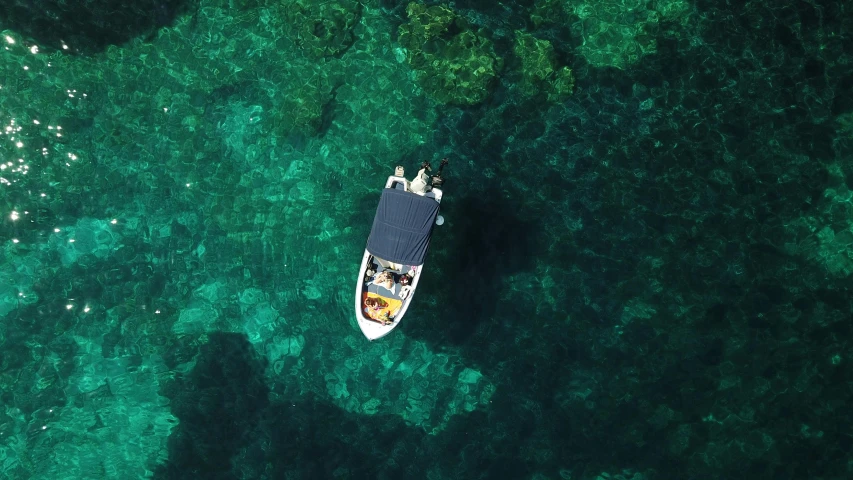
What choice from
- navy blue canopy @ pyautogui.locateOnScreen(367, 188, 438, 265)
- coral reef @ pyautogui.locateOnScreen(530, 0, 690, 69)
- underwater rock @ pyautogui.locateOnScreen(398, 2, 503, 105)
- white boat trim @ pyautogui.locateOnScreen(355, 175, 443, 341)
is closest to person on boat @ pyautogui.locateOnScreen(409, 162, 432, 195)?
white boat trim @ pyautogui.locateOnScreen(355, 175, 443, 341)

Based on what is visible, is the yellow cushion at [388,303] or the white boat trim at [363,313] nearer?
the white boat trim at [363,313]

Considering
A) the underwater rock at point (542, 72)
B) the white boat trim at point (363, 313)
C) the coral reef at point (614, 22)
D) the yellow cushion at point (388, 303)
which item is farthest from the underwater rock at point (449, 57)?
the yellow cushion at point (388, 303)

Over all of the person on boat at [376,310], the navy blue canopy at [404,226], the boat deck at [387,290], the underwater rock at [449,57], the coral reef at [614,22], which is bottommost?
the person on boat at [376,310]

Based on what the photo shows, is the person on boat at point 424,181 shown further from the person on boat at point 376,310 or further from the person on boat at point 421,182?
the person on boat at point 376,310

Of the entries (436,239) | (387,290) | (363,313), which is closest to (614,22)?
(436,239)

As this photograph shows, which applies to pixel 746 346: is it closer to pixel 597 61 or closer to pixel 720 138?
pixel 720 138

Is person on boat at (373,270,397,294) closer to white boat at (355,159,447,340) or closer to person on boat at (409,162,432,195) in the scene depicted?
white boat at (355,159,447,340)
